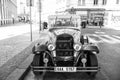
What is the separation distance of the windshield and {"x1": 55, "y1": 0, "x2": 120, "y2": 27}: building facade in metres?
24.7

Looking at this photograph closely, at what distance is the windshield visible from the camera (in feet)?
19.4

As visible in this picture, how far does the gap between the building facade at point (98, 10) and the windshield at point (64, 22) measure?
972 inches

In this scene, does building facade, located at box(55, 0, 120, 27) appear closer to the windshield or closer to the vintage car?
the windshield

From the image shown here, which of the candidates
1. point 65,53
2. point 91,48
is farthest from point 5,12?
point 91,48

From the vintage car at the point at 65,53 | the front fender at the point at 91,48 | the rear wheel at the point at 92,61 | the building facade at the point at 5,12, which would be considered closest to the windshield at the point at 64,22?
the vintage car at the point at 65,53

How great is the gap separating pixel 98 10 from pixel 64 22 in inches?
1043

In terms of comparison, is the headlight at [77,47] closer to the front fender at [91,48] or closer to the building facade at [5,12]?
the front fender at [91,48]

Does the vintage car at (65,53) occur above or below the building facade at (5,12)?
below

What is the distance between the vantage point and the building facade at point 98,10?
100ft

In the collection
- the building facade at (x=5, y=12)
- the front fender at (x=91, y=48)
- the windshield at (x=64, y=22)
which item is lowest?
the front fender at (x=91, y=48)

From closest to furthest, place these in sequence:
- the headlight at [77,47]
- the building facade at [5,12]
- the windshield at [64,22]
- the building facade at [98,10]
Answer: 1. the headlight at [77,47]
2. the windshield at [64,22]
3. the building facade at [98,10]
4. the building facade at [5,12]

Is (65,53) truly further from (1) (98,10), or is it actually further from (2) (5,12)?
(2) (5,12)

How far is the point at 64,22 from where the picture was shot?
5.93 metres

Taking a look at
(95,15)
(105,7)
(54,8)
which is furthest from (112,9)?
(54,8)
